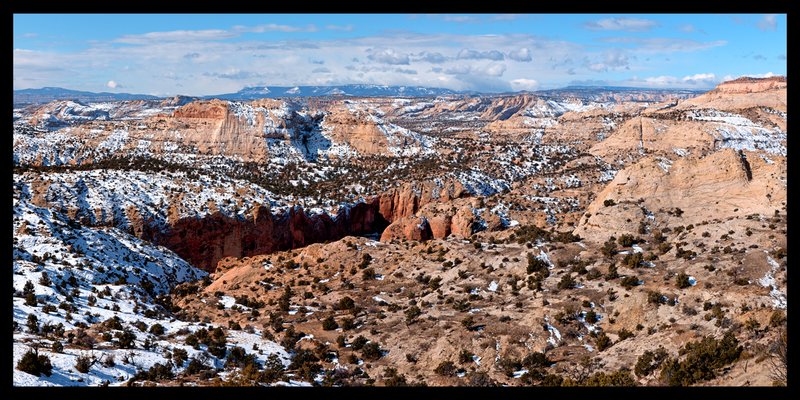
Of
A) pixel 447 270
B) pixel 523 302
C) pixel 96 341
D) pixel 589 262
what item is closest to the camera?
pixel 96 341

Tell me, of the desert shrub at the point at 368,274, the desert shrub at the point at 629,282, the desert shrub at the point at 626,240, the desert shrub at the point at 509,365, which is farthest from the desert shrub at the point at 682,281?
the desert shrub at the point at 368,274

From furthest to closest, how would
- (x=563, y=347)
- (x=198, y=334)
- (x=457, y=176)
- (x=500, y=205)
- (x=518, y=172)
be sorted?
1. (x=518, y=172)
2. (x=457, y=176)
3. (x=500, y=205)
4. (x=198, y=334)
5. (x=563, y=347)

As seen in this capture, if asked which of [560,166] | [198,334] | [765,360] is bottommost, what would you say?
[198,334]

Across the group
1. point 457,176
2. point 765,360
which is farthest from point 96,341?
point 457,176

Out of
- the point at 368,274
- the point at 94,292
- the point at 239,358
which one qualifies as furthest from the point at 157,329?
the point at 368,274

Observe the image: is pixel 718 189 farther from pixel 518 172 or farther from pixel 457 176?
pixel 518 172

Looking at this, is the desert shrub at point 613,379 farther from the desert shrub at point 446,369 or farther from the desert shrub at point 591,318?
the desert shrub at point 591,318
